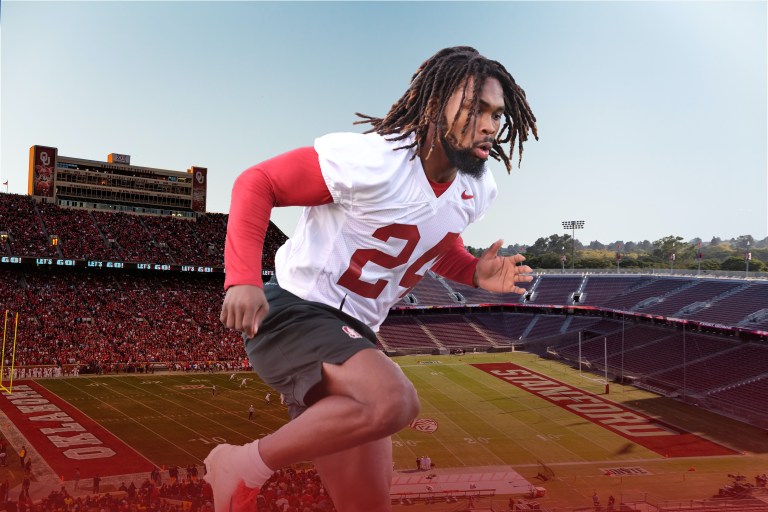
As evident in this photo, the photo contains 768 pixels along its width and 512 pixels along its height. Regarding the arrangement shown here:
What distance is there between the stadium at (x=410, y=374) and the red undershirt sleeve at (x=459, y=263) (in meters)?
5.47

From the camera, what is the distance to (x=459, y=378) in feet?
127

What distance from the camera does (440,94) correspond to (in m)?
3.46

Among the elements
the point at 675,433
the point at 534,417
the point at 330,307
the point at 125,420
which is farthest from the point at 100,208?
the point at 330,307

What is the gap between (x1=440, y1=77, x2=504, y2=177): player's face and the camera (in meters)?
3.37

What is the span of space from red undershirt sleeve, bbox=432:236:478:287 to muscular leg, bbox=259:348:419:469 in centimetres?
136

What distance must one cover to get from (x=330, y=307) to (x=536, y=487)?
18.3 meters

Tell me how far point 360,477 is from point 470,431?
24148 mm

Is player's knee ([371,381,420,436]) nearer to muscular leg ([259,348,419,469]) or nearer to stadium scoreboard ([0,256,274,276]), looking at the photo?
muscular leg ([259,348,419,469])

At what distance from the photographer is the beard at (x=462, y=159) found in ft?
11.2

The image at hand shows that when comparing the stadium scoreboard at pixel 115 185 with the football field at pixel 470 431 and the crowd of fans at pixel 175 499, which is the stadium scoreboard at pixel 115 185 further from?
the crowd of fans at pixel 175 499

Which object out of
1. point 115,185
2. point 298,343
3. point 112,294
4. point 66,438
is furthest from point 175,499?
point 115,185

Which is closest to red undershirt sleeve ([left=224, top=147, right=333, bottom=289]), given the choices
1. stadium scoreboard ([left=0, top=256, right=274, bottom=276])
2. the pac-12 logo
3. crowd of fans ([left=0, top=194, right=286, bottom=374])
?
the pac-12 logo

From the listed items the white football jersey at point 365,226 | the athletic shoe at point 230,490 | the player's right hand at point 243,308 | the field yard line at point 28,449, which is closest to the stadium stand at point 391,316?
the field yard line at point 28,449

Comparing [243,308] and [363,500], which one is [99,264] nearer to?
[363,500]
